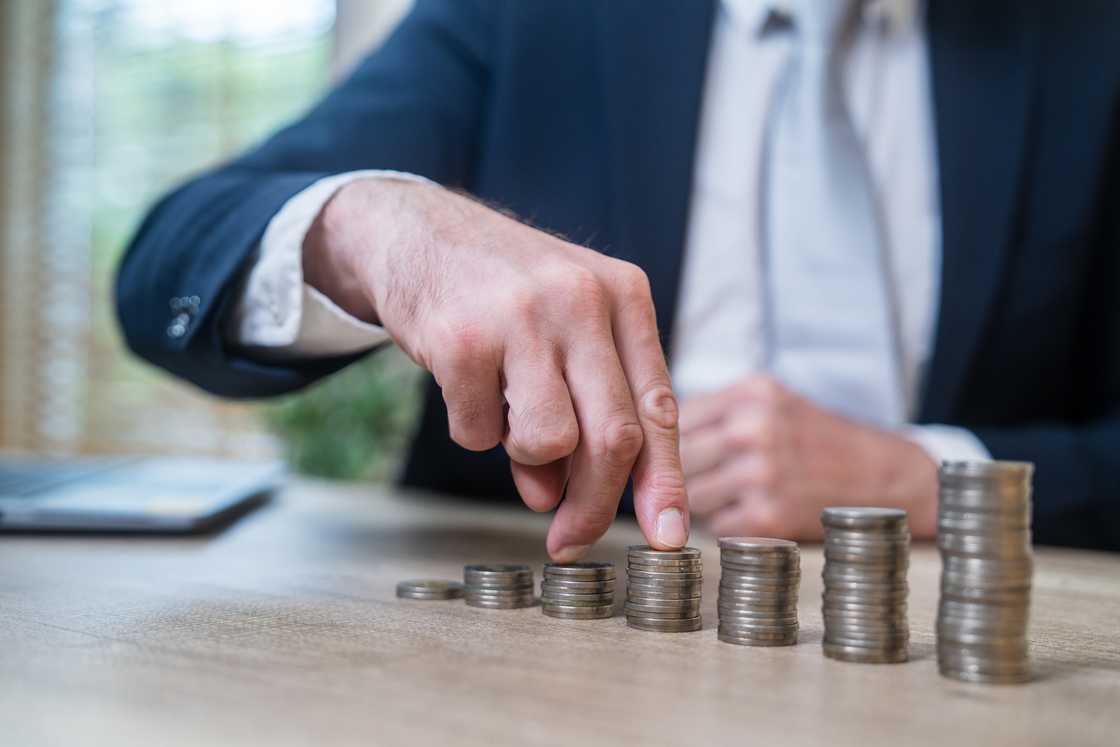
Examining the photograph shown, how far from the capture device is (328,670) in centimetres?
67

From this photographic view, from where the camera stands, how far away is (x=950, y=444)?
166 centimetres

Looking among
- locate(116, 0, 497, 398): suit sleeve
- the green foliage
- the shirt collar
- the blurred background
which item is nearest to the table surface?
locate(116, 0, 497, 398): suit sleeve

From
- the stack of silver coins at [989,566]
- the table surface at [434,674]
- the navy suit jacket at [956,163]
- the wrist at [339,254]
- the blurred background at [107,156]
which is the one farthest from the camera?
the blurred background at [107,156]

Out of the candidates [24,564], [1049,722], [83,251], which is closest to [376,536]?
[24,564]

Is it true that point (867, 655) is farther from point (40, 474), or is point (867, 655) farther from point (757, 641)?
point (40, 474)

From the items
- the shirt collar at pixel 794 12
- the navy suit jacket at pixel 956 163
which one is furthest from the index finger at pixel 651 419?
the shirt collar at pixel 794 12

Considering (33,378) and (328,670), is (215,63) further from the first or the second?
(328,670)

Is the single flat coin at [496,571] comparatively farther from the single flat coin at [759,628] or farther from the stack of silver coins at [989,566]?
the stack of silver coins at [989,566]

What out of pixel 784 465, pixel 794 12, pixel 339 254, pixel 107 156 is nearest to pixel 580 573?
pixel 339 254

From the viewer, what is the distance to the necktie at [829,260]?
1.90 meters

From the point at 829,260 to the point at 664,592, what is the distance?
1188mm

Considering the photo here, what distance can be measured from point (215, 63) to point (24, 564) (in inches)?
208

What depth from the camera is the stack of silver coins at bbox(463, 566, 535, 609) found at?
37.0 inches

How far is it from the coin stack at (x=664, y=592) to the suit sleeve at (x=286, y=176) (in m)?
0.67
